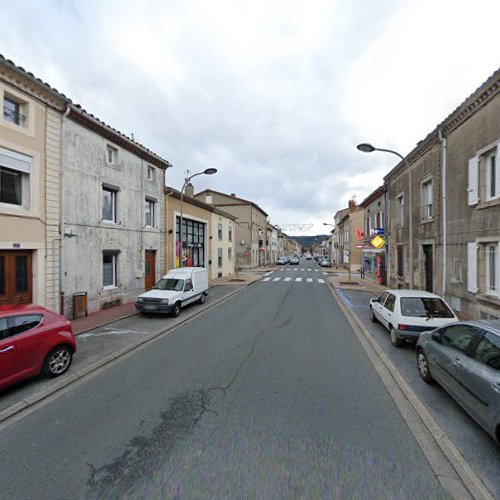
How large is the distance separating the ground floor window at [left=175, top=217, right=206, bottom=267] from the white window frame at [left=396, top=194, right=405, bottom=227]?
543 inches

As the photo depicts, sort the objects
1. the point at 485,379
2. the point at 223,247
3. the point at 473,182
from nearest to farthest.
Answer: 1. the point at 485,379
2. the point at 473,182
3. the point at 223,247

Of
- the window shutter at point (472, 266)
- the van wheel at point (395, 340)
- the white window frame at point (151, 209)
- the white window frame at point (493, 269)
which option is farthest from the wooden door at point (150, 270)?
the white window frame at point (493, 269)

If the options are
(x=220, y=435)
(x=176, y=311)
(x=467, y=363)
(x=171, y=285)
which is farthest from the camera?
(x=171, y=285)

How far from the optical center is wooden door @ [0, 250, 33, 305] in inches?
333

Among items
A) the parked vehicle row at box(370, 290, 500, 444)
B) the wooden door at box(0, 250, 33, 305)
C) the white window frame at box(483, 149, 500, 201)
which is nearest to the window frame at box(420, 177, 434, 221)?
the white window frame at box(483, 149, 500, 201)

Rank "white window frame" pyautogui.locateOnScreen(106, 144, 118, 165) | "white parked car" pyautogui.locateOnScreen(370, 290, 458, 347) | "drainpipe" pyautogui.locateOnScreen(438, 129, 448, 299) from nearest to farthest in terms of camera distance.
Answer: "white parked car" pyautogui.locateOnScreen(370, 290, 458, 347)
"drainpipe" pyautogui.locateOnScreen(438, 129, 448, 299)
"white window frame" pyautogui.locateOnScreen(106, 144, 118, 165)

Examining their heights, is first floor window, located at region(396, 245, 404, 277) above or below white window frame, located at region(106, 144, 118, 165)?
below

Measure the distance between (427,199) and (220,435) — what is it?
13.4 m

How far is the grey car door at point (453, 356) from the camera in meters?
3.96

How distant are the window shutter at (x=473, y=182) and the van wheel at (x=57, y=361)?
12.1 metres

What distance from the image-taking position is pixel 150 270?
15.7 meters

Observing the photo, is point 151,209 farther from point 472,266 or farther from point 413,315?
point 472,266

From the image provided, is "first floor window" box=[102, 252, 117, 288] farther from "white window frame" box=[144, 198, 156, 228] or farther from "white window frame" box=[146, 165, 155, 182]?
"white window frame" box=[146, 165, 155, 182]

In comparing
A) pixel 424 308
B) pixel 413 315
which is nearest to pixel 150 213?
pixel 413 315
